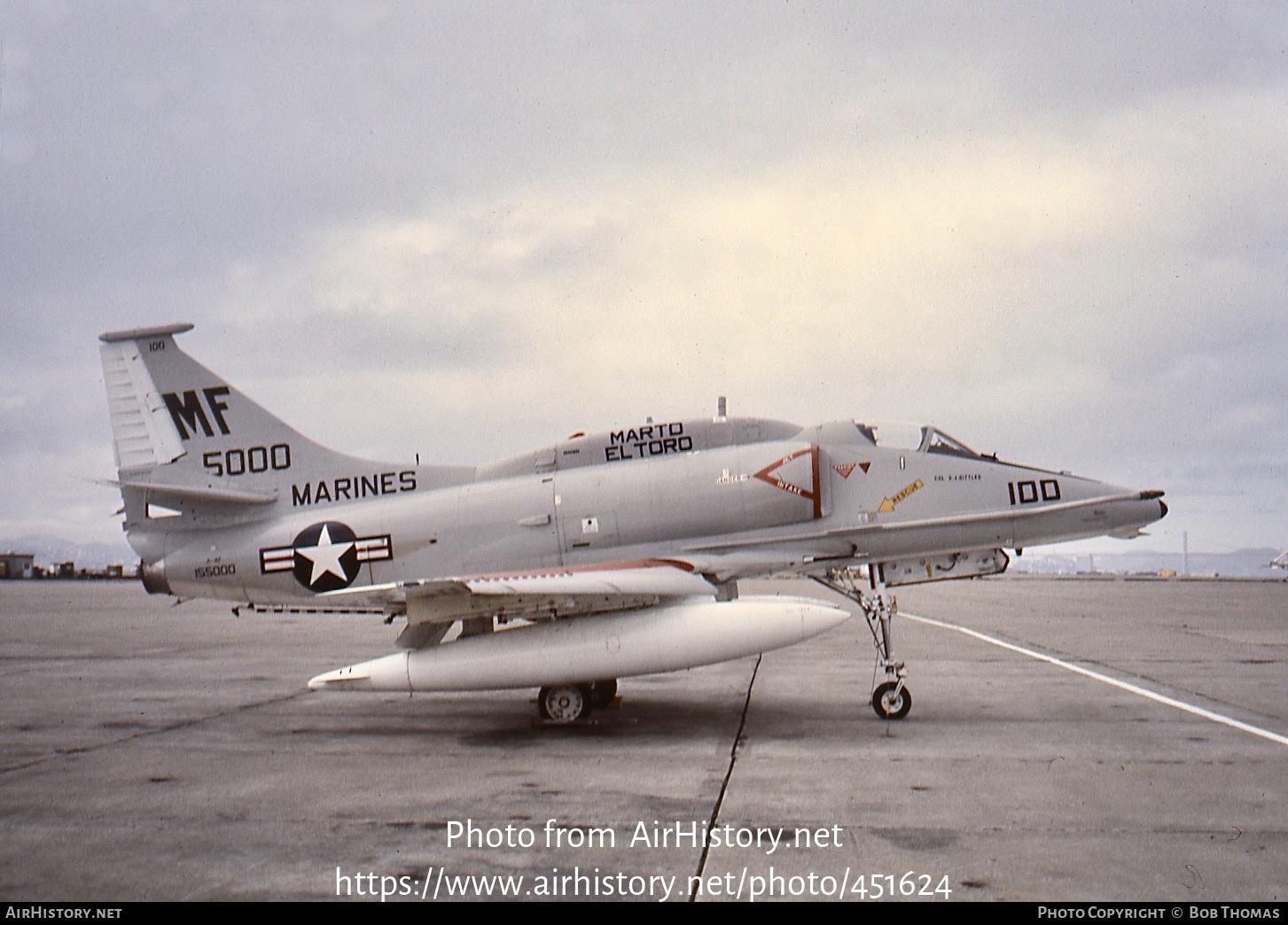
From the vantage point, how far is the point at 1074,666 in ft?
53.4

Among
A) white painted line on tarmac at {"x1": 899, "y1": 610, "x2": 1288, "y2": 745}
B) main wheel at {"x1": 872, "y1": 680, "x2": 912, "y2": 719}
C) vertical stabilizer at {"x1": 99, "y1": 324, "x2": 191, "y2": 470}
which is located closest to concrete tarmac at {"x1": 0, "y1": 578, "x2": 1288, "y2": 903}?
white painted line on tarmac at {"x1": 899, "y1": 610, "x2": 1288, "y2": 745}

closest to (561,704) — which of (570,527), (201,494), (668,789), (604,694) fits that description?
(604,694)

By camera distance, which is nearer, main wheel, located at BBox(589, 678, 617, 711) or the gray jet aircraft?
the gray jet aircraft

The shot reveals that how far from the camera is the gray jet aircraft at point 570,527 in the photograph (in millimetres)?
10477

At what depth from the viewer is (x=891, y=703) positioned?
10875mm

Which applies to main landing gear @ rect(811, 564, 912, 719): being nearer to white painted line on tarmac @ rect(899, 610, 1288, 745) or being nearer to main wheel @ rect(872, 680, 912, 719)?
main wheel @ rect(872, 680, 912, 719)

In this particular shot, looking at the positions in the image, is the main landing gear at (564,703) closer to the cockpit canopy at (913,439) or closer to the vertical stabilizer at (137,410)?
the cockpit canopy at (913,439)

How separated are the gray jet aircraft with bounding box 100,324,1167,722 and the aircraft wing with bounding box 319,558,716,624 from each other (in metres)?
0.03

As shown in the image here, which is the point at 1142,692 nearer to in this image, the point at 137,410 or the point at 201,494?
the point at 201,494

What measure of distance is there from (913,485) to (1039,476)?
4.50 ft

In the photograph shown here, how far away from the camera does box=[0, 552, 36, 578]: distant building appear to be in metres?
79.2

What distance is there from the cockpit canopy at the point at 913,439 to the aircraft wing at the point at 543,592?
2.51 m
